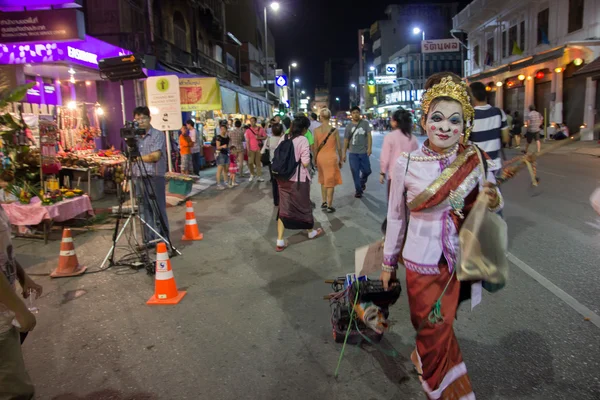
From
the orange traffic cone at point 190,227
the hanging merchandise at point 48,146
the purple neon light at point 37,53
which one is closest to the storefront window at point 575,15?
the purple neon light at point 37,53

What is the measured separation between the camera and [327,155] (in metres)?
8.99

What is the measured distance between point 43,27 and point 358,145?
258 inches

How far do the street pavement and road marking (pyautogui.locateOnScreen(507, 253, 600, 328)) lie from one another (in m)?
0.02

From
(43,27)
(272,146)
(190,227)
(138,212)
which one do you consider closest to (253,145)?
(272,146)

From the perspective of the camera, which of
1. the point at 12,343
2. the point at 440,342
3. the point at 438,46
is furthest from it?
the point at 438,46

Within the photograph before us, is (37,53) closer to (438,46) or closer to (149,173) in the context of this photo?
(149,173)

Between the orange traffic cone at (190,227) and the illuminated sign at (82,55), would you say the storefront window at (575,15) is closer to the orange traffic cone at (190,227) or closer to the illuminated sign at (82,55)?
the illuminated sign at (82,55)

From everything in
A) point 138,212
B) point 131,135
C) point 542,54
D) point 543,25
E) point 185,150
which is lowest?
point 138,212

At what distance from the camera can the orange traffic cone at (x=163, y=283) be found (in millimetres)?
4848

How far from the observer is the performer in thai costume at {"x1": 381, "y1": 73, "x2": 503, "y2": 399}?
2.58 meters

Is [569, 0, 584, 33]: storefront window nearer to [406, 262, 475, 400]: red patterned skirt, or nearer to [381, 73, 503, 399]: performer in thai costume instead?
[381, 73, 503, 399]: performer in thai costume

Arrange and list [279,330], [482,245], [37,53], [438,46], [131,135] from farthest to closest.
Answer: [438,46] < [37,53] < [131,135] < [279,330] < [482,245]

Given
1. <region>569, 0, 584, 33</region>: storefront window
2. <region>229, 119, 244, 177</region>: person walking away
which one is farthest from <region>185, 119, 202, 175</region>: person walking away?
<region>569, 0, 584, 33</region>: storefront window

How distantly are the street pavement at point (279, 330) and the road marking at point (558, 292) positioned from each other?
0.02 m
